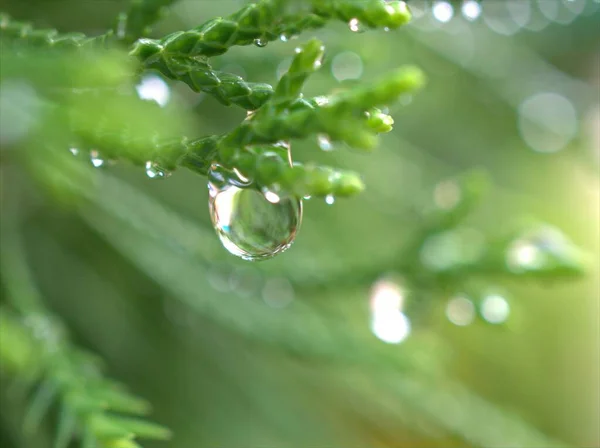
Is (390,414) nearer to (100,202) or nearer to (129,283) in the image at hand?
(129,283)

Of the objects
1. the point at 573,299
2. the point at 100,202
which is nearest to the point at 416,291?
the point at 100,202

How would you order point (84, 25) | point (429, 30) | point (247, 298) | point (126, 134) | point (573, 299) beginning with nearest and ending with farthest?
point (126, 134) < point (247, 298) < point (84, 25) < point (429, 30) < point (573, 299)

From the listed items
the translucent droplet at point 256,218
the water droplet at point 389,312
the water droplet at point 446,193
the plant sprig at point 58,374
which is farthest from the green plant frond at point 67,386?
the water droplet at point 446,193

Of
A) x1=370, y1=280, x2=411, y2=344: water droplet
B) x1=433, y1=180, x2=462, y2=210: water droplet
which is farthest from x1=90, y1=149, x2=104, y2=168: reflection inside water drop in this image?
x1=433, y1=180, x2=462, y2=210: water droplet

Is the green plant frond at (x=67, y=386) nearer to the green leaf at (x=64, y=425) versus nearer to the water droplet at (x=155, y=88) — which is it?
the green leaf at (x=64, y=425)

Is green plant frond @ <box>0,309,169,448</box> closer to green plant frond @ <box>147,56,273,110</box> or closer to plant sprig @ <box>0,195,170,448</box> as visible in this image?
plant sprig @ <box>0,195,170,448</box>

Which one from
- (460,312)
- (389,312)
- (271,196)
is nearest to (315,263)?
(389,312)

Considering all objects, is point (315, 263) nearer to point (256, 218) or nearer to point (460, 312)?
point (460, 312)
